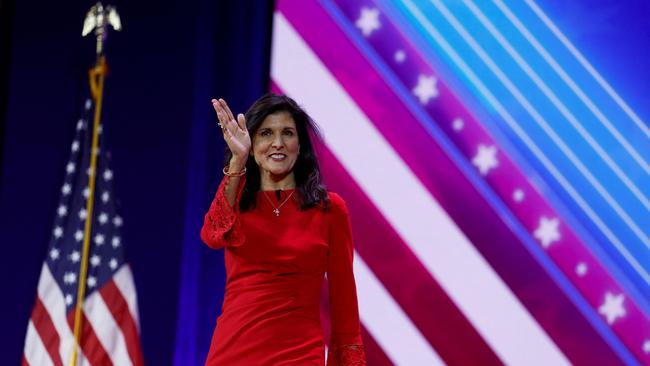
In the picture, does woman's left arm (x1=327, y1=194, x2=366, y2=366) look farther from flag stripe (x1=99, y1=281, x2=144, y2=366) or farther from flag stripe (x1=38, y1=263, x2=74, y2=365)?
flag stripe (x1=38, y1=263, x2=74, y2=365)

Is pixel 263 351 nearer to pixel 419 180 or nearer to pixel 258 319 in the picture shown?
pixel 258 319

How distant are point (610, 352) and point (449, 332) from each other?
522 millimetres

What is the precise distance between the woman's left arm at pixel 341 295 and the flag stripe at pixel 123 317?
1.51 metres

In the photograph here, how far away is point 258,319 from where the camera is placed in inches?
76.5

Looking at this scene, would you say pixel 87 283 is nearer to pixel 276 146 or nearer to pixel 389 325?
pixel 389 325

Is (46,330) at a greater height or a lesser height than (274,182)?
greater

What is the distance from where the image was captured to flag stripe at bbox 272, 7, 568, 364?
2697 millimetres

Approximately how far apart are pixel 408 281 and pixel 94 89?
165 centimetres

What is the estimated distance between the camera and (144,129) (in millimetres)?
3416

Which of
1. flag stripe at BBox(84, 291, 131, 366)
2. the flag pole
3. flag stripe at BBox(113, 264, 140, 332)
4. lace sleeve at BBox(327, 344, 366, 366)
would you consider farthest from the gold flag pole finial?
lace sleeve at BBox(327, 344, 366, 366)

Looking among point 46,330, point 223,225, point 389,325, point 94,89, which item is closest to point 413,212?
point 389,325

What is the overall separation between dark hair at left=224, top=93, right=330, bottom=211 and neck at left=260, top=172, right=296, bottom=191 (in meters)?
0.02

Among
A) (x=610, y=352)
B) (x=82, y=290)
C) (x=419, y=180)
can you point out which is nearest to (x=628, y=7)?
(x=419, y=180)

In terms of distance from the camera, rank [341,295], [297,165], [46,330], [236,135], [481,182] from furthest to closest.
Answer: [46,330], [481,182], [297,165], [341,295], [236,135]
